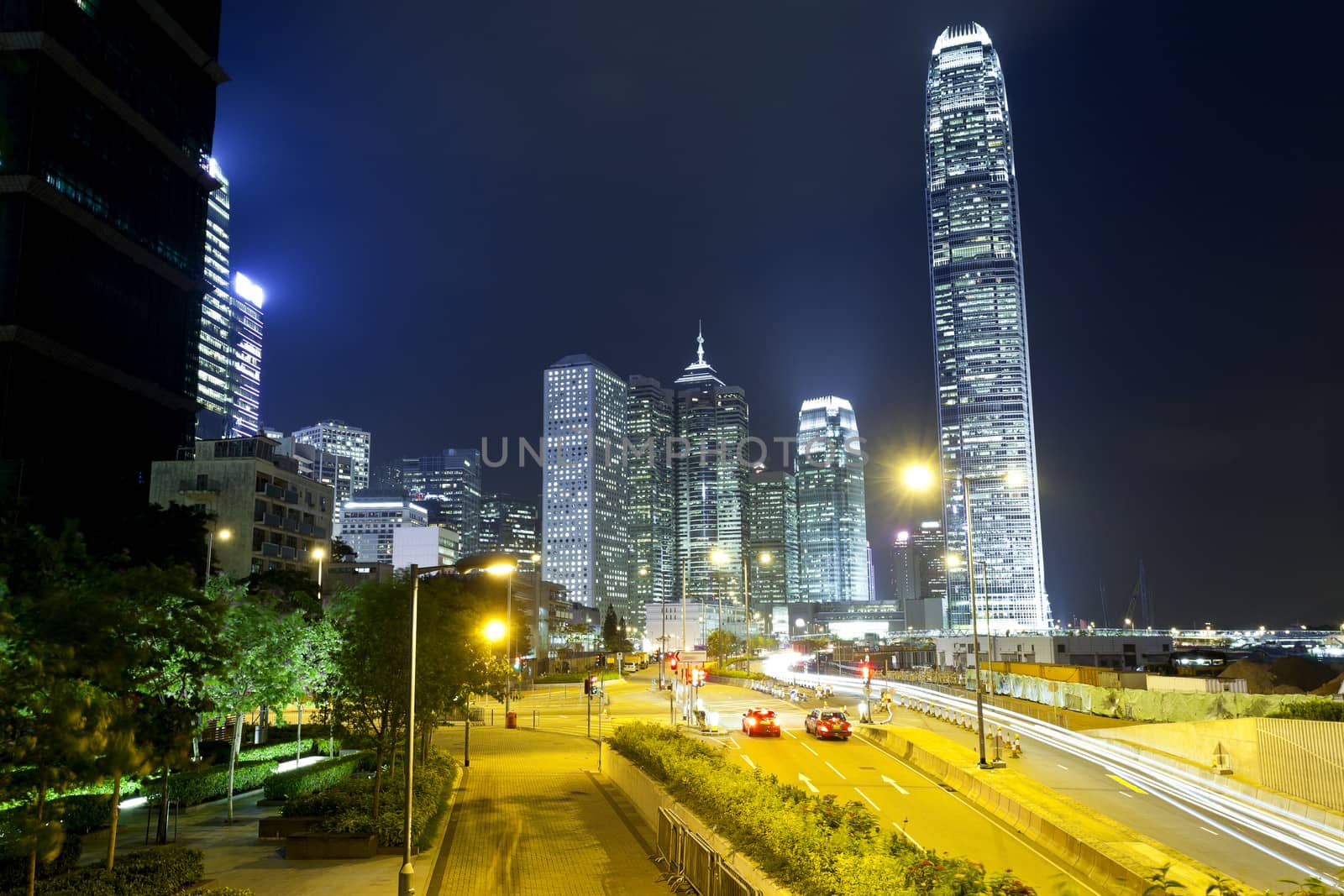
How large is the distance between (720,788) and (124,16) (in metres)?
101

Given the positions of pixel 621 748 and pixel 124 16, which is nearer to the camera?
pixel 621 748

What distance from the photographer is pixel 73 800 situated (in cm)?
2341

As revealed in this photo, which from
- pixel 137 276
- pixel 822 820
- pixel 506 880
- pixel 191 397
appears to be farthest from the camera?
pixel 191 397

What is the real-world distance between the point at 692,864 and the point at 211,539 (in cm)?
6330

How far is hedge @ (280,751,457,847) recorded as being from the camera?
78.2ft

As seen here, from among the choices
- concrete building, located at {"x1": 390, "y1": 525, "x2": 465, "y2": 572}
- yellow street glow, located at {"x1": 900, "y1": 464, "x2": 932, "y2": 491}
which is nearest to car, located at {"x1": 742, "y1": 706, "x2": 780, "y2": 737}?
yellow street glow, located at {"x1": 900, "y1": 464, "x2": 932, "y2": 491}

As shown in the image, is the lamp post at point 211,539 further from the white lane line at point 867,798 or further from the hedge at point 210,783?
the white lane line at point 867,798

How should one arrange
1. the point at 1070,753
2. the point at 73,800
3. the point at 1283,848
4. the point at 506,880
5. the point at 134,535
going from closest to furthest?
the point at 506,880
the point at 73,800
the point at 1283,848
the point at 1070,753
the point at 134,535

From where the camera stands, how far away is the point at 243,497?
290ft

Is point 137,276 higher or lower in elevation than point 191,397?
higher

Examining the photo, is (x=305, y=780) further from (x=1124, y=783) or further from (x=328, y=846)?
(x=1124, y=783)

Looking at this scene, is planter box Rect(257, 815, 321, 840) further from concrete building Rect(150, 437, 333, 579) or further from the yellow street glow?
concrete building Rect(150, 437, 333, 579)

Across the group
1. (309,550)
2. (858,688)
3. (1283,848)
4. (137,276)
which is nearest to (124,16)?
(137,276)

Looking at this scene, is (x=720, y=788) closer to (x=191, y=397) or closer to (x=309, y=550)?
(x=309, y=550)
